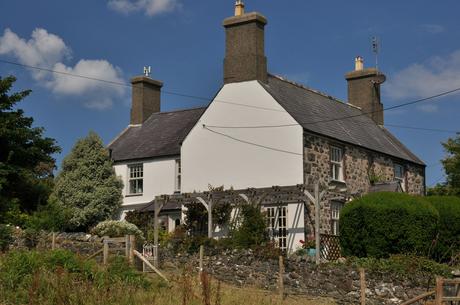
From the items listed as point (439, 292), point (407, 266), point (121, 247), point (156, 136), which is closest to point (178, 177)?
point (156, 136)

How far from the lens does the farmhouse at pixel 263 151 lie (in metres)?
30.8

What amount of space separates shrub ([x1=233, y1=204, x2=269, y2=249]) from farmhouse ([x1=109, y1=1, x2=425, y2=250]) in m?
1.74

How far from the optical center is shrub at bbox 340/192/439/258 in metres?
25.4

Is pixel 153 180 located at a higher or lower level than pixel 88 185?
higher

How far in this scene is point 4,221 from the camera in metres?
30.8

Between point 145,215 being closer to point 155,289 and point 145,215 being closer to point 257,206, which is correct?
point 257,206

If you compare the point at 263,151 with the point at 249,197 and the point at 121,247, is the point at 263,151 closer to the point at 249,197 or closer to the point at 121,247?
the point at 249,197

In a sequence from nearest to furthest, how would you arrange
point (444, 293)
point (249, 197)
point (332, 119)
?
point (444, 293), point (249, 197), point (332, 119)

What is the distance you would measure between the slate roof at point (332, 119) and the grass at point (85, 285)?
1552 cm

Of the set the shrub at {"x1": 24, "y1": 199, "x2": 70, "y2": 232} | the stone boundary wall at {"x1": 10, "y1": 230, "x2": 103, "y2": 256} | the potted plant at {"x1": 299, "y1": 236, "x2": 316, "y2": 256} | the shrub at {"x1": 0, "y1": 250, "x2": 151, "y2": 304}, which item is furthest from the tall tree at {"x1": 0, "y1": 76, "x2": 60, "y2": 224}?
the shrub at {"x1": 0, "y1": 250, "x2": 151, "y2": 304}

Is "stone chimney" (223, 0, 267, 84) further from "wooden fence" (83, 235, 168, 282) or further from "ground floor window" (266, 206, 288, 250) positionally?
"wooden fence" (83, 235, 168, 282)

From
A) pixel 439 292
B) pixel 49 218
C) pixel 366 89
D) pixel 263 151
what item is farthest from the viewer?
pixel 366 89

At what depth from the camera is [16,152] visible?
32.3m

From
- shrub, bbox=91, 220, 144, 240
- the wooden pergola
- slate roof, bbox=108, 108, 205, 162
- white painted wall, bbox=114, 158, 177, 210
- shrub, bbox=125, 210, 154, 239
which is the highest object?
slate roof, bbox=108, 108, 205, 162
